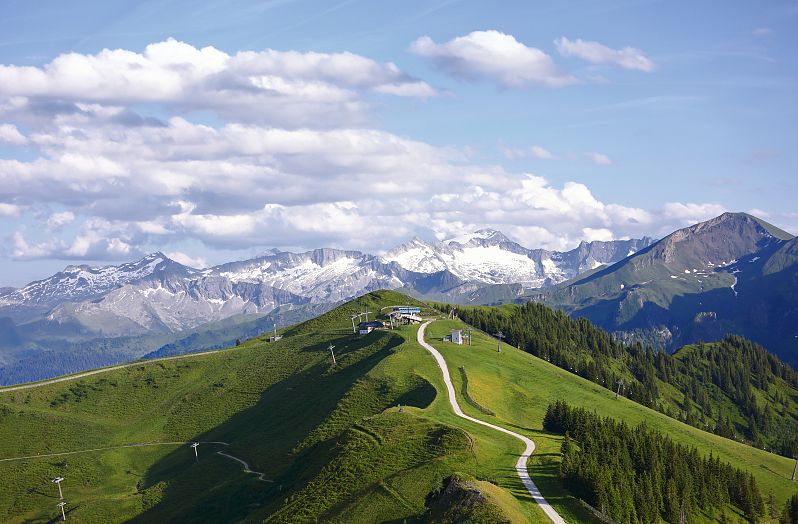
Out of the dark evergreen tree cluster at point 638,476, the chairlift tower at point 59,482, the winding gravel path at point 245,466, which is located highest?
the dark evergreen tree cluster at point 638,476

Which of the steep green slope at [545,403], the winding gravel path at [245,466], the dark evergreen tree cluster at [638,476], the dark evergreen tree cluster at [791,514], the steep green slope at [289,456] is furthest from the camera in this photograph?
the steep green slope at [545,403]

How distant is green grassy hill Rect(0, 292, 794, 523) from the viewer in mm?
88000

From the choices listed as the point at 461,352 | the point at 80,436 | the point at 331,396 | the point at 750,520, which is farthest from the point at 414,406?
the point at 80,436

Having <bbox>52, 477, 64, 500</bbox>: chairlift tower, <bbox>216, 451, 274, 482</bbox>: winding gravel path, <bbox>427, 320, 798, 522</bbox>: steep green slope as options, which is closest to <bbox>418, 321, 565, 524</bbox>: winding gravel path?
<bbox>427, 320, 798, 522</bbox>: steep green slope

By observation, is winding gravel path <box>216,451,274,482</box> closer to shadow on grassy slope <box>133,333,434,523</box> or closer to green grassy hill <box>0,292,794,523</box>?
green grassy hill <box>0,292,794,523</box>

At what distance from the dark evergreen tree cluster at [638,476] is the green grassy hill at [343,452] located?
3337 millimetres

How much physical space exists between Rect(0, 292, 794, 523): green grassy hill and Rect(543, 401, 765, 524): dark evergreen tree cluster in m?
3.34

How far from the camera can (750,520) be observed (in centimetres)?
10819

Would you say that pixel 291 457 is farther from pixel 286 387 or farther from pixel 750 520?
pixel 750 520

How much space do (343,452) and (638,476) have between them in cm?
4013

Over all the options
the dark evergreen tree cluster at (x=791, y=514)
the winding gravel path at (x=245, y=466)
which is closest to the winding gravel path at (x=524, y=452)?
the winding gravel path at (x=245, y=466)

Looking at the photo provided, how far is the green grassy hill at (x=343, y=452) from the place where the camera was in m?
88.0

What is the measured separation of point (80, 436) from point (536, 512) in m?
150

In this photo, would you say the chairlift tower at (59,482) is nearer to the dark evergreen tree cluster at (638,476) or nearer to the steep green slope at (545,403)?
the steep green slope at (545,403)
